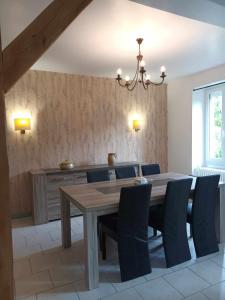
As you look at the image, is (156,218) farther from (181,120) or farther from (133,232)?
(181,120)

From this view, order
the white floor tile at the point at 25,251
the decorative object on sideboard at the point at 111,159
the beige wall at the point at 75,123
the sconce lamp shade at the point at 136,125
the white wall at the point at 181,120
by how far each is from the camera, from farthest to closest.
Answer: the sconce lamp shade at the point at 136,125, the white wall at the point at 181,120, the decorative object on sideboard at the point at 111,159, the beige wall at the point at 75,123, the white floor tile at the point at 25,251

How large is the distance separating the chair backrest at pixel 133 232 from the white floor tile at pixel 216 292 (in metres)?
0.54

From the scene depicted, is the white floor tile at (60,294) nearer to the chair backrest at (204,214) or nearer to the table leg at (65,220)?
the table leg at (65,220)

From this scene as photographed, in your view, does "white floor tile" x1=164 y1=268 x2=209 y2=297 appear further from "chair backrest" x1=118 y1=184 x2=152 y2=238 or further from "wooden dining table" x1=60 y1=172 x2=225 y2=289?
"wooden dining table" x1=60 y1=172 x2=225 y2=289

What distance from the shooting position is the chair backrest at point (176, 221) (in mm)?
2285

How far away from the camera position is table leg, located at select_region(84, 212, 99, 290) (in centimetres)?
200

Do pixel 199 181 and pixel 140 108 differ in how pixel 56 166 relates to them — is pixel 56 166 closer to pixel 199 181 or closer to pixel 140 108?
pixel 140 108

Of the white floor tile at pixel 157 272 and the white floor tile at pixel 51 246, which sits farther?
the white floor tile at pixel 51 246

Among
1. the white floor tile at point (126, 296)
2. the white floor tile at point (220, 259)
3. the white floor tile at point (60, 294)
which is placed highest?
the white floor tile at point (220, 259)

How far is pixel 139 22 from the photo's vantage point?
91.5 inches

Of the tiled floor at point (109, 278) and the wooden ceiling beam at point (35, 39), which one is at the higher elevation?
the wooden ceiling beam at point (35, 39)

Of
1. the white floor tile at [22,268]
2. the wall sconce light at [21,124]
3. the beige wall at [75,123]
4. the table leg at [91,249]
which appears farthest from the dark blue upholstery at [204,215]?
the wall sconce light at [21,124]

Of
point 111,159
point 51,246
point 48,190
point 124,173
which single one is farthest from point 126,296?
point 111,159

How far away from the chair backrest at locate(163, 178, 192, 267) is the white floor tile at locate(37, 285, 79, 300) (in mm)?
987
